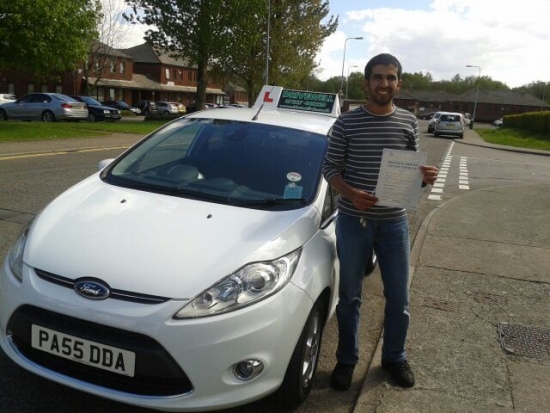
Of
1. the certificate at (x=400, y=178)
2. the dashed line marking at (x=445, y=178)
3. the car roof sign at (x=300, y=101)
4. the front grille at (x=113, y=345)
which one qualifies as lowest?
the dashed line marking at (x=445, y=178)

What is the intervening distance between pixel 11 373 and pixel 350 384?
198 cm

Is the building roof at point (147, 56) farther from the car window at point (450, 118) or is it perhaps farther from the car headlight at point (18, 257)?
the car headlight at point (18, 257)

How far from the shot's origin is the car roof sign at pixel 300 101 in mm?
5172

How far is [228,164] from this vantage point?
12.3 ft

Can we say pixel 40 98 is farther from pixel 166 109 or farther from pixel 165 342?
pixel 165 342

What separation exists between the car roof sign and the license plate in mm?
3105

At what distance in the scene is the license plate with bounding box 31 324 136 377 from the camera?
2398 mm

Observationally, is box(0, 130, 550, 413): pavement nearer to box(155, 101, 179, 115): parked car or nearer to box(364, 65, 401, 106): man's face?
box(364, 65, 401, 106): man's face

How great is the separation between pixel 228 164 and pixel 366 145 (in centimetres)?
110

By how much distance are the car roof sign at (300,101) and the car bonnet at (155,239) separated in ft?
6.95

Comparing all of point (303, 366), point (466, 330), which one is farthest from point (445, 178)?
point (303, 366)

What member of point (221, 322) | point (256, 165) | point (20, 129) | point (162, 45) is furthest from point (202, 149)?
point (162, 45)

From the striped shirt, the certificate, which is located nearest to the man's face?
the striped shirt

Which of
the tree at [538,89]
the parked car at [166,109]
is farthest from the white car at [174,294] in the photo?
the tree at [538,89]
